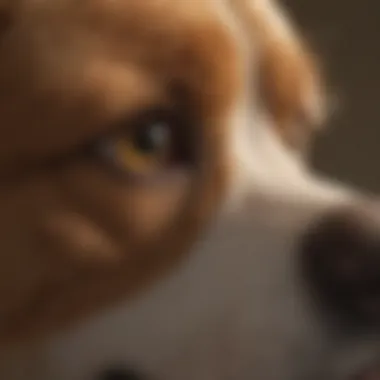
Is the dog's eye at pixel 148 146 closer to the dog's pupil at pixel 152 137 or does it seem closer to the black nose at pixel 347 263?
the dog's pupil at pixel 152 137

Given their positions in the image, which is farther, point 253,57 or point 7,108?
point 253,57

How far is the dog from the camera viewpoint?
659mm

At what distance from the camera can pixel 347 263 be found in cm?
64

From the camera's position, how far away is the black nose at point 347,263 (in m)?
0.64

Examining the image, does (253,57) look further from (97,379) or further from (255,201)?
(97,379)

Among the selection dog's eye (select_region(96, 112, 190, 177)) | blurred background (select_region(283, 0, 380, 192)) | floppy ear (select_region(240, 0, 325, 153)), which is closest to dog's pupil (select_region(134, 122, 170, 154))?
dog's eye (select_region(96, 112, 190, 177))

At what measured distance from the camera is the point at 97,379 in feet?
2.25

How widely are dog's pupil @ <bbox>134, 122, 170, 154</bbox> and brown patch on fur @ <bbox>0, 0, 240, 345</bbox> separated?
2cm

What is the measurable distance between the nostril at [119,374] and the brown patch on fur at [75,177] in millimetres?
44

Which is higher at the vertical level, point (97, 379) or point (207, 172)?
point (207, 172)

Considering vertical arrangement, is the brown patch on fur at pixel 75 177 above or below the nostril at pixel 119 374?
above

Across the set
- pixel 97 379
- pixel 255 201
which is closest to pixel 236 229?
pixel 255 201

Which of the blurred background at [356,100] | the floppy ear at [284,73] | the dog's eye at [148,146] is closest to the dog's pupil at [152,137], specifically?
the dog's eye at [148,146]

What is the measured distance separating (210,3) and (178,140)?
11 centimetres
